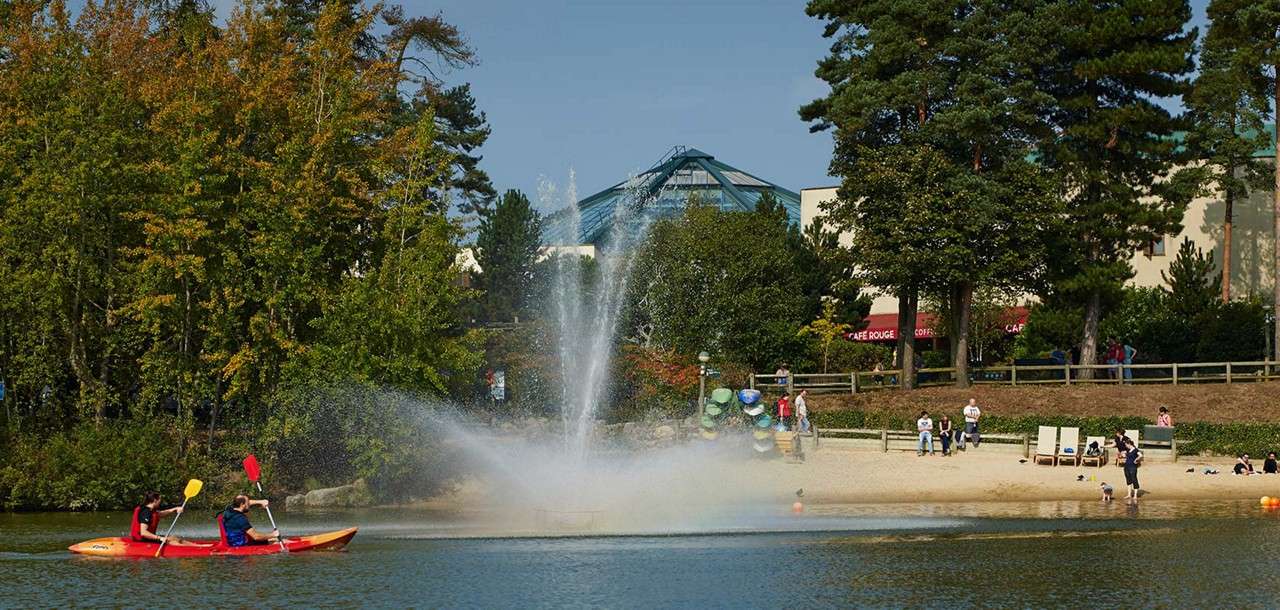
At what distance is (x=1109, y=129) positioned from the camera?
2333 inches

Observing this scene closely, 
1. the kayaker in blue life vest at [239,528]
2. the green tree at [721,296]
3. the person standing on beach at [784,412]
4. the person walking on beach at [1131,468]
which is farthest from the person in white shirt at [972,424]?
the kayaker in blue life vest at [239,528]

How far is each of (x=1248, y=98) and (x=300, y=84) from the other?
36090 millimetres

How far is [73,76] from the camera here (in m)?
46.4

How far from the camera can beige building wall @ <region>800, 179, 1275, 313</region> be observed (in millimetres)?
73812

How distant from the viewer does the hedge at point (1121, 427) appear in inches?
1900

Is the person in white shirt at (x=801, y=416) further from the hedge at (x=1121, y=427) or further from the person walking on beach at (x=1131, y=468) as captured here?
the person walking on beach at (x=1131, y=468)

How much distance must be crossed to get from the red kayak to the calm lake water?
26 centimetres

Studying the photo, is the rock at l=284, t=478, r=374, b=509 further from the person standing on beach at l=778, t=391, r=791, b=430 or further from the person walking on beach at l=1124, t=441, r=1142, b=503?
the person walking on beach at l=1124, t=441, r=1142, b=503

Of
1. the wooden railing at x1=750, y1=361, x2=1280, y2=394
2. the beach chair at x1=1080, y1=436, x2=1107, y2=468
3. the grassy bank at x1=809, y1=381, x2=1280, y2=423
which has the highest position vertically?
the wooden railing at x1=750, y1=361, x2=1280, y2=394

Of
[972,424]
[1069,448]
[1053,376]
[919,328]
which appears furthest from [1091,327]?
[919,328]

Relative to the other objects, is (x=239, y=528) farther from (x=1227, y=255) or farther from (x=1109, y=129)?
(x=1227, y=255)

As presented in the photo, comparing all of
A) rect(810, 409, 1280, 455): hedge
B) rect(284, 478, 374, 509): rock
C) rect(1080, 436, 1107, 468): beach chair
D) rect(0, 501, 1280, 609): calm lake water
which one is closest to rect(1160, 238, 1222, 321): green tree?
rect(810, 409, 1280, 455): hedge

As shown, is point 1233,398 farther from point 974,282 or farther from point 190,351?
point 190,351

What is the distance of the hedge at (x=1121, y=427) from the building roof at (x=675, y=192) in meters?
47.9
